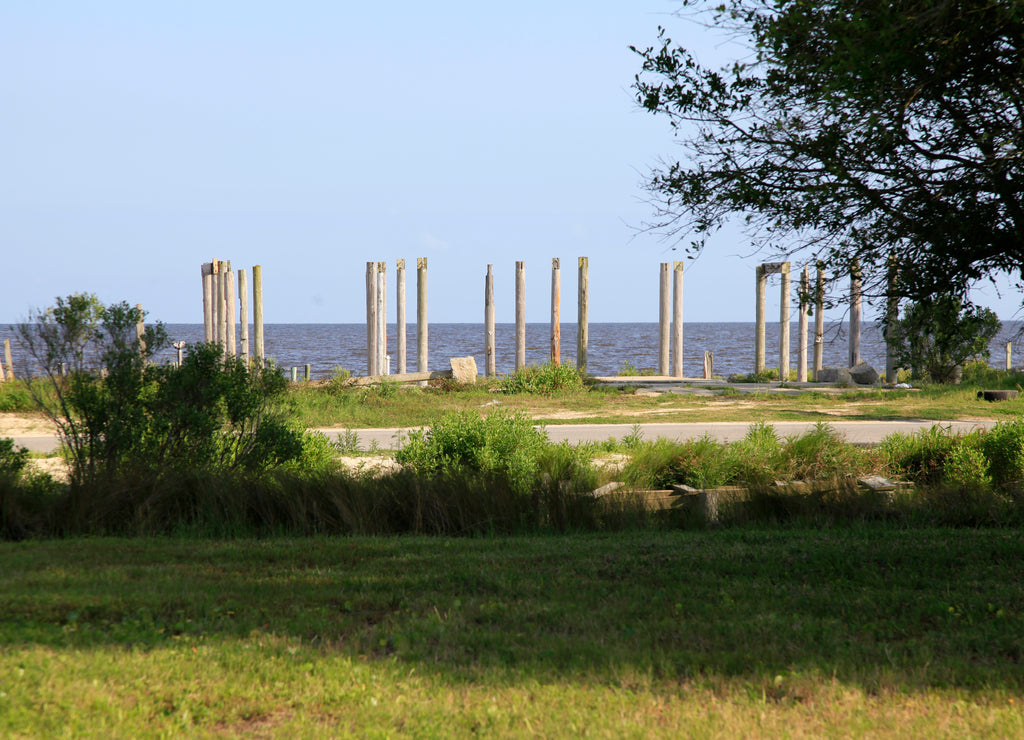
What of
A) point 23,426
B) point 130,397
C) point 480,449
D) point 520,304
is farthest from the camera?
point 520,304

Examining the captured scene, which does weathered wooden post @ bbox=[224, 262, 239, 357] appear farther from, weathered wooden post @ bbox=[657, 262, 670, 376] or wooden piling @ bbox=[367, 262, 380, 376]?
weathered wooden post @ bbox=[657, 262, 670, 376]

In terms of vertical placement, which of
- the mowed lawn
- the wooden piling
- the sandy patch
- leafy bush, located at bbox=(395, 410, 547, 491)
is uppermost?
the wooden piling

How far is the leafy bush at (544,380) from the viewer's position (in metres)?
20.7

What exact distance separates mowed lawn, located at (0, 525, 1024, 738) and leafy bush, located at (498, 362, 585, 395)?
14.2 metres

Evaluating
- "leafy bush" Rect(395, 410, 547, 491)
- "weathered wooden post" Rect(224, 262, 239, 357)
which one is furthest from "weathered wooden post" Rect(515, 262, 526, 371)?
"leafy bush" Rect(395, 410, 547, 491)

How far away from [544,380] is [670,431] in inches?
273

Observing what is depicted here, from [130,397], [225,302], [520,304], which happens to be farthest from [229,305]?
[130,397]

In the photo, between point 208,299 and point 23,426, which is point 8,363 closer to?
point 208,299

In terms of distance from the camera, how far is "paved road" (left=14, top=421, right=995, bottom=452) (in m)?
13.1

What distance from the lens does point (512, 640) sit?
4.44m

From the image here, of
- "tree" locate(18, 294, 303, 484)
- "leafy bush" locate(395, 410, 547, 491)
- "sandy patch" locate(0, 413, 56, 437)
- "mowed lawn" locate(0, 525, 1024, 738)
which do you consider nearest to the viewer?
"mowed lawn" locate(0, 525, 1024, 738)

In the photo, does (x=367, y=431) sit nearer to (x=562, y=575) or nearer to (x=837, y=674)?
(x=562, y=575)

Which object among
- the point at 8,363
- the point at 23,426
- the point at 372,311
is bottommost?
the point at 23,426

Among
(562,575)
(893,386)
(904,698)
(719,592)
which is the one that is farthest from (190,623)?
(893,386)
